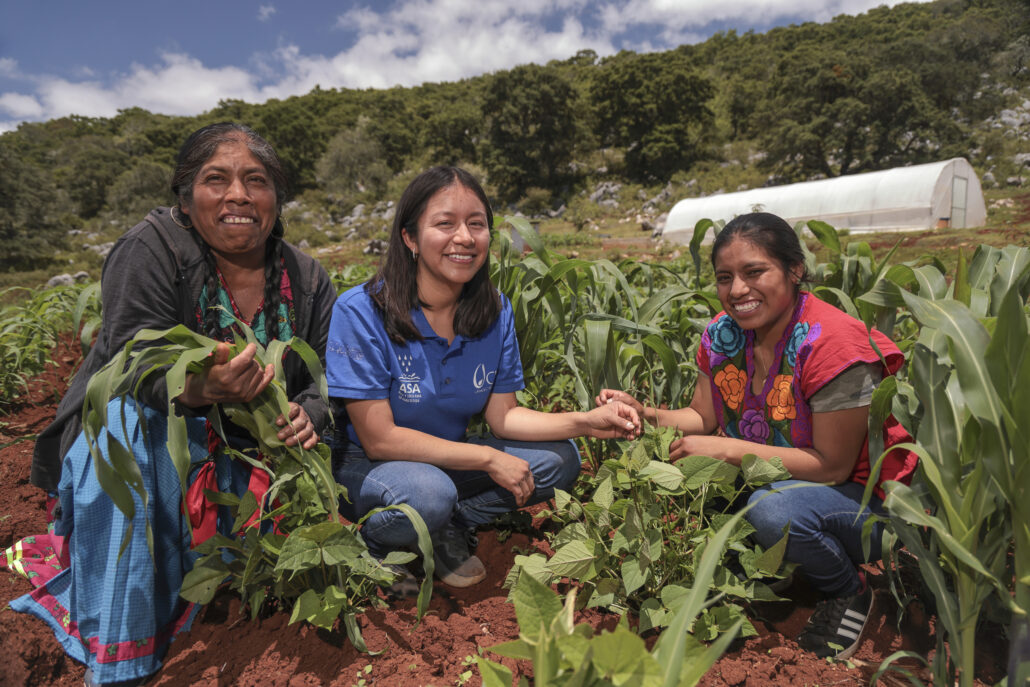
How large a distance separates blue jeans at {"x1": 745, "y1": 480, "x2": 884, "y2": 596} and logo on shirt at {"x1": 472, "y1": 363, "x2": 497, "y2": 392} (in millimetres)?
757

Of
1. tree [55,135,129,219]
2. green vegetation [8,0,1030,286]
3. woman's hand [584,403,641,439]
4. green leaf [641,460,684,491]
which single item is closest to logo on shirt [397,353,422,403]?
woman's hand [584,403,641,439]

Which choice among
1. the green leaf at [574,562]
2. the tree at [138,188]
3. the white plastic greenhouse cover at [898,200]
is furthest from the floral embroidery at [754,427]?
the tree at [138,188]

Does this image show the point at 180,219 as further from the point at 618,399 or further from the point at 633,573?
the point at 633,573

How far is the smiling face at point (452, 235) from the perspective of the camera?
1.43 meters

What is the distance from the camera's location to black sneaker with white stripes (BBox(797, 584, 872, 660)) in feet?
3.94

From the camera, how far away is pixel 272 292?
155cm

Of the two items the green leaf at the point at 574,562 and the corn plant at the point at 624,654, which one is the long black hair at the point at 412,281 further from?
the corn plant at the point at 624,654

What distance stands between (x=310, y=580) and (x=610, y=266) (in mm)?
1347

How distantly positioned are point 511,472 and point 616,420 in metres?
0.32

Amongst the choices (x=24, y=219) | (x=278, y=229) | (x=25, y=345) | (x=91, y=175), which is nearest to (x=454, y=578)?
(x=278, y=229)

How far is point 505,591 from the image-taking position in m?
1.45

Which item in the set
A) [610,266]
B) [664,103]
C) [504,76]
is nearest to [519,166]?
[504,76]

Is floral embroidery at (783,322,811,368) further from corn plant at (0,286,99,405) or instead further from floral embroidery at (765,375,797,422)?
corn plant at (0,286,99,405)

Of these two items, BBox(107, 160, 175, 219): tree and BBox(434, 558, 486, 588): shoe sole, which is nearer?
BBox(434, 558, 486, 588): shoe sole
